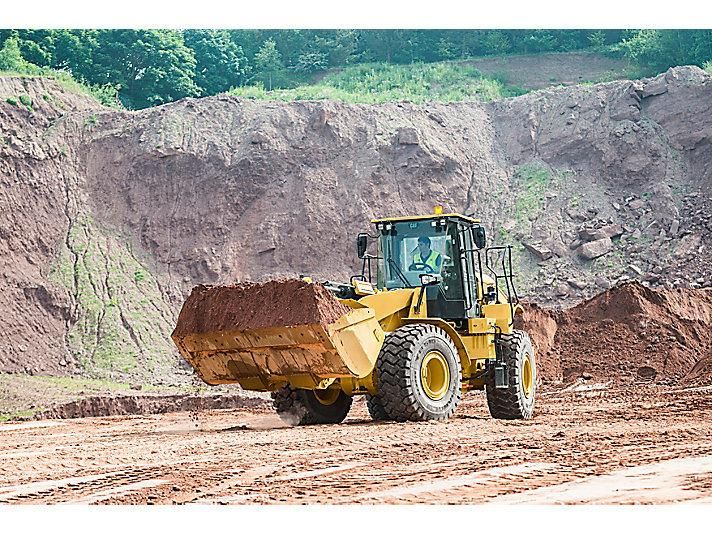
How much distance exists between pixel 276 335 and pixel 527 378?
403cm

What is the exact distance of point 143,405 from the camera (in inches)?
794

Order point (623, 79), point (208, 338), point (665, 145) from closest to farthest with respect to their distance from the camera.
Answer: point (208, 338), point (665, 145), point (623, 79)

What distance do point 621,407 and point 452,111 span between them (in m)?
24.5

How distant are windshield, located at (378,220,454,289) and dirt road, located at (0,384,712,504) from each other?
185 centimetres

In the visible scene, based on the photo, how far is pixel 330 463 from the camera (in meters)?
8.49

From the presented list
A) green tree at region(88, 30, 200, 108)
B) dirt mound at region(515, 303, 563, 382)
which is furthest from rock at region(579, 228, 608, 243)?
green tree at region(88, 30, 200, 108)

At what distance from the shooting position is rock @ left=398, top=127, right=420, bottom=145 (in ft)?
112

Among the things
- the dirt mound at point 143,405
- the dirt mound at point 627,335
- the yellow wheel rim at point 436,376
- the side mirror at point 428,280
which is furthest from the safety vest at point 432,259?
the dirt mound at point 627,335

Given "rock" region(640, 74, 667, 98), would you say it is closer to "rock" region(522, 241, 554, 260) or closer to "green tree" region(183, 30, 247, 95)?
"rock" region(522, 241, 554, 260)

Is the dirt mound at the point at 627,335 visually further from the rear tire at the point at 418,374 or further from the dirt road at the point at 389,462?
the rear tire at the point at 418,374

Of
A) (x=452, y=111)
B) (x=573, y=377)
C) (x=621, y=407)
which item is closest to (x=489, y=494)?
(x=621, y=407)

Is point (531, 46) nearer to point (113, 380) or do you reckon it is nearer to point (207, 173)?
point (207, 173)

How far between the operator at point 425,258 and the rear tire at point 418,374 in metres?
0.98

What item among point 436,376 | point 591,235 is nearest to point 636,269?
point 591,235
